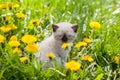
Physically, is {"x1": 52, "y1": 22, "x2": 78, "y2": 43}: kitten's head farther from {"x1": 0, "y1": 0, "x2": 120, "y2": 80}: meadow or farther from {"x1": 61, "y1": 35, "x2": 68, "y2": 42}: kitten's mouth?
{"x1": 0, "y1": 0, "x2": 120, "y2": 80}: meadow

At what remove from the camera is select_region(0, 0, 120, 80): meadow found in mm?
3471

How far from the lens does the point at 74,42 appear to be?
15.1 ft

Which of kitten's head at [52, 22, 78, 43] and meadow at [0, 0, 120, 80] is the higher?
kitten's head at [52, 22, 78, 43]

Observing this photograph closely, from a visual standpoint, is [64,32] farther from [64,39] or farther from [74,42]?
[74,42]

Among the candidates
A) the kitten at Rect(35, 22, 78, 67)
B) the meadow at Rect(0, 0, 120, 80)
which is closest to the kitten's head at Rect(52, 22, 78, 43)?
the kitten at Rect(35, 22, 78, 67)

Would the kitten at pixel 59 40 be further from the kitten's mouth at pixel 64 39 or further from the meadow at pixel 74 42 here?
the meadow at pixel 74 42

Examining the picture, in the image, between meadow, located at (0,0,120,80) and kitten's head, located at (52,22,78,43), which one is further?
kitten's head, located at (52,22,78,43)

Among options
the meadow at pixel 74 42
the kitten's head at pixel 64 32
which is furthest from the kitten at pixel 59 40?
the meadow at pixel 74 42

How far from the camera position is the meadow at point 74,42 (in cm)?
347

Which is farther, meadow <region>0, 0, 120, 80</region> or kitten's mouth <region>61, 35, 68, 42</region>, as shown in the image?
kitten's mouth <region>61, 35, 68, 42</region>

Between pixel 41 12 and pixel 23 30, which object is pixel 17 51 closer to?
pixel 23 30

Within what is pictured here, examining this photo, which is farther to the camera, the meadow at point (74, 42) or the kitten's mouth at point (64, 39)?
the kitten's mouth at point (64, 39)

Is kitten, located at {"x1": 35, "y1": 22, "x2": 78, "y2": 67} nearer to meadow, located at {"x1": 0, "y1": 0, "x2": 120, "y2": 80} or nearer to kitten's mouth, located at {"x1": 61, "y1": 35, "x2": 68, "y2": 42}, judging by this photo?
kitten's mouth, located at {"x1": 61, "y1": 35, "x2": 68, "y2": 42}

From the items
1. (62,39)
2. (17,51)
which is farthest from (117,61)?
(17,51)
